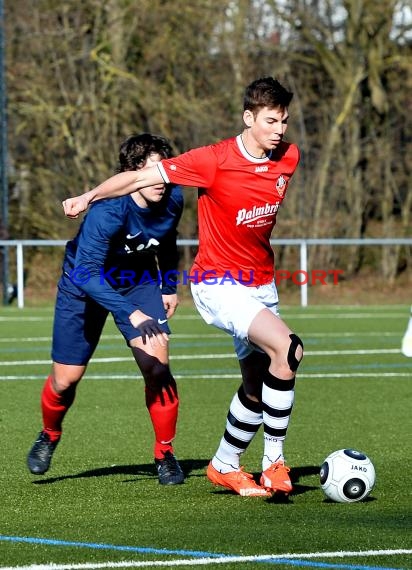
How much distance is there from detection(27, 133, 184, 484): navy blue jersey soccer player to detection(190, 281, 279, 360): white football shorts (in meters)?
0.29

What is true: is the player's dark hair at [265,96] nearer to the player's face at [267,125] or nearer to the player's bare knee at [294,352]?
the player's face at [267,125]

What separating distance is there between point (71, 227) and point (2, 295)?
2.43 metres

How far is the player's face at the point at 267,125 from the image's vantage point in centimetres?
653

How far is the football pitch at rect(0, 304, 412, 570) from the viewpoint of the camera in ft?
16.8

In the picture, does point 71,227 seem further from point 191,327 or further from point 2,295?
point 191,327

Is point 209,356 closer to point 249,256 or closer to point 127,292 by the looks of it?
point 127,292

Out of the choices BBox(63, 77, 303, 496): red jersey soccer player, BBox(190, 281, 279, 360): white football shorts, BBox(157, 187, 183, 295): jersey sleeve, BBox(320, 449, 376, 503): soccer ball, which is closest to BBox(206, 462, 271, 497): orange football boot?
BBox(63, 77, 303, 496): red jersey soccer player

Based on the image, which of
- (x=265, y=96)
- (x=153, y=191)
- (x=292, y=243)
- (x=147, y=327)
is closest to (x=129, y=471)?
(x=147, y=327)

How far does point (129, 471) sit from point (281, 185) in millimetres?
2015

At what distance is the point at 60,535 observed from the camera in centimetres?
548

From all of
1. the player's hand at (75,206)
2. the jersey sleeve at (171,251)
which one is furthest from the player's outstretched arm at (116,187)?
the jersey sleeve at (171,251)

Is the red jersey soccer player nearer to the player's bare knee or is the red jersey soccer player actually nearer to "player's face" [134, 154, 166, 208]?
the player's bare knee

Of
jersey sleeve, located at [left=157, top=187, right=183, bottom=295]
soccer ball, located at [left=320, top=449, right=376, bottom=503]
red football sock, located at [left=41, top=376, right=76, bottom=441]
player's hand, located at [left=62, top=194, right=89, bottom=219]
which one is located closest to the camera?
player's hand, located at [left=62, top=194, right=89, bottom=219]

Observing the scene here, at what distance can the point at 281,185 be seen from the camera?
264 inches
